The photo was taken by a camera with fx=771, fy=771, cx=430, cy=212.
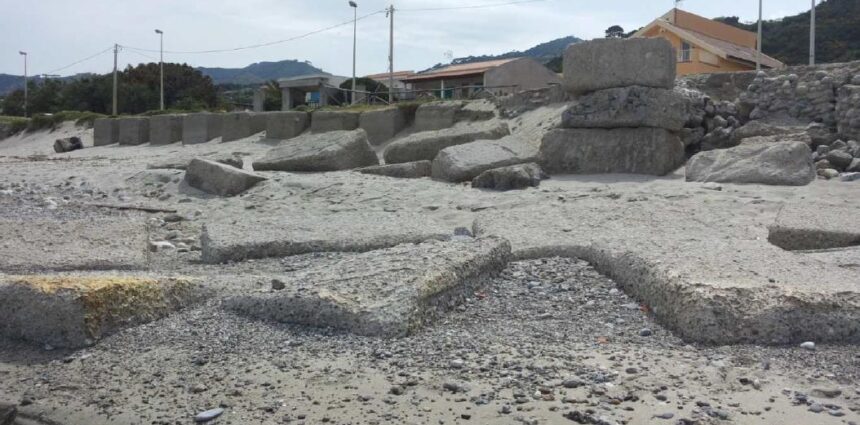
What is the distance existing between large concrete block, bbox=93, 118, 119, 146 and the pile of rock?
12798mm

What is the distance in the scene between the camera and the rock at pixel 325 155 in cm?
885

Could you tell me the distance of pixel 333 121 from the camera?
43.1 ft

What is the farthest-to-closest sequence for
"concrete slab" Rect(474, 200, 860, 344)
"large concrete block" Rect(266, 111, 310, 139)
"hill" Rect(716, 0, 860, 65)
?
1. "hill" Rect(716, 0, 860, 65)
2. "large concrete block" Rect(266, 111, 310, 139)
3. "concrete slab" Rect(474, 200, 860, 344)

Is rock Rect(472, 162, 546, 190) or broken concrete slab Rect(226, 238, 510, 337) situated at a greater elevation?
rock Rect(472, 162, 546, 190)

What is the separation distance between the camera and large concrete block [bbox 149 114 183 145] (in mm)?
16328

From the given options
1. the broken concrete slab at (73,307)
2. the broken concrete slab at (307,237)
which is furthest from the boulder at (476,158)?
the broken concrete slab at (73,307)

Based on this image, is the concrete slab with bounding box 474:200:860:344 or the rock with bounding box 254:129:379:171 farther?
the rock with bounding box 254:129:379:171

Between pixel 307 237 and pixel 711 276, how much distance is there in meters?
2.68

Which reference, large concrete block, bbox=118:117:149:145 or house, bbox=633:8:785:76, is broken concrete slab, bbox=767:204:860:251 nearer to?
large concrete block, bbox=118:117:149:145

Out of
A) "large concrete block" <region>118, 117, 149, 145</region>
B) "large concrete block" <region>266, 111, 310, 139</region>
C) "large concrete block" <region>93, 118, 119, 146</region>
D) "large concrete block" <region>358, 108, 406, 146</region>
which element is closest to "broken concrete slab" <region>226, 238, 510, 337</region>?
"large concrete block" <region>358, 108, 406, 146</region>

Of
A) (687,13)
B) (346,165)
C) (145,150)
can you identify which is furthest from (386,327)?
(687,13)

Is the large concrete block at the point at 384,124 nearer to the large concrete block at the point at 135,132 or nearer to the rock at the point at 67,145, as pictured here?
the large concrete block at the point at 135,132

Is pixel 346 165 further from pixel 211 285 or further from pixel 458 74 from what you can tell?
pixel 458 74

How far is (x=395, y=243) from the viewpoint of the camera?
5000 millimetres
